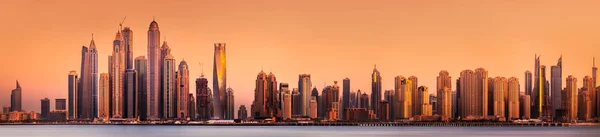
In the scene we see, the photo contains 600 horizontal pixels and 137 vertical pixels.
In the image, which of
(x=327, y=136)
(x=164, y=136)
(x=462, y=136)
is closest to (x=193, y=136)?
(x=164, y=136)

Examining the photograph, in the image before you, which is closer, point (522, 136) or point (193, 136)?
point (522, 136)

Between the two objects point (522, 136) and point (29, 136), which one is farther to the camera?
point (29, 136)

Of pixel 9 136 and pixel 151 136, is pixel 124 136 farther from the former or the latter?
pixel 9 136

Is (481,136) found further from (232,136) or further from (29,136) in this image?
(29,136)

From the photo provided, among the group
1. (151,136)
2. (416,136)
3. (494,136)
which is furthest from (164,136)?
(494,136)

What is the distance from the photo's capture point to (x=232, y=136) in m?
132

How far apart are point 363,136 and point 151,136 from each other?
88.4 ft

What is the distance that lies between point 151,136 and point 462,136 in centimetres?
4004

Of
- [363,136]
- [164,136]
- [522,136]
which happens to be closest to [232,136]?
[164,136]

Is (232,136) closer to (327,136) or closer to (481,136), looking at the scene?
(327,136)

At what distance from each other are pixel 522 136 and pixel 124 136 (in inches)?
1988

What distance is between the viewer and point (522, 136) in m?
128

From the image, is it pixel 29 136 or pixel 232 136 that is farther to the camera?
pixel 29 136

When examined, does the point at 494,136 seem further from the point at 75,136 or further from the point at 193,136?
the point at 75,136
